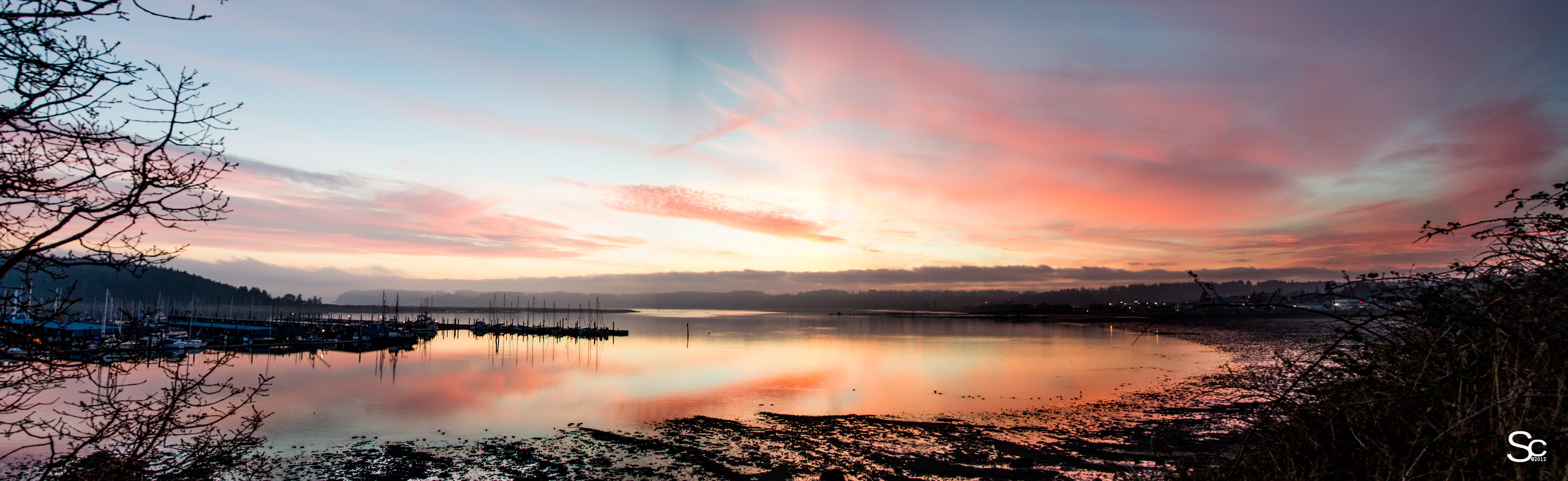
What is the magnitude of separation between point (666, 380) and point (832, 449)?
21932 mm

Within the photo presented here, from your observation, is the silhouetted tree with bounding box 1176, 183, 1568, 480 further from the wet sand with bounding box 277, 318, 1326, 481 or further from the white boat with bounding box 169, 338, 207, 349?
the white boat with bounding box 169, 338, 207, 349

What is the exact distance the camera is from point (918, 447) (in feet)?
57.8

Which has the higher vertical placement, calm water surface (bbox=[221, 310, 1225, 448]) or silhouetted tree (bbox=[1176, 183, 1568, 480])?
silhouetted tree (bbox=[1176, 183, 1568, 480])

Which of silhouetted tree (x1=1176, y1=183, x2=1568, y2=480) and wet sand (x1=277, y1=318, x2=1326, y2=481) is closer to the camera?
silhouetted tree (x1=1176, y1=183, x2=1568, y2=480)

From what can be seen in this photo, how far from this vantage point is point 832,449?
17625 mm

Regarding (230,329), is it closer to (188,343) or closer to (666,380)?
(188,343)

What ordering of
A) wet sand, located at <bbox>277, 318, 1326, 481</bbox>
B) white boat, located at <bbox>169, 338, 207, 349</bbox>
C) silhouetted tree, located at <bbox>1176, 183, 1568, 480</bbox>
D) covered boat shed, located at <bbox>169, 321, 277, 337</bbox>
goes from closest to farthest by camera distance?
silhouetted tree, located at <bbox>1176, 183, 1568, 480</bbox> < wet sand, located at <bbox>277, 318, 1326, 481</bbox> < white boat, located at <bbox>169, 338, 207, 349</bbox> < covered boat shed, located at <bbox>169, 321, 277, 337</bbox>

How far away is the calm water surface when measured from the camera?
24703 millimetres

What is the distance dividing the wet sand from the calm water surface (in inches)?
87.7

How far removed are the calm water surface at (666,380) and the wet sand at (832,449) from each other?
2.23 m

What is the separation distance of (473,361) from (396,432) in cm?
3077

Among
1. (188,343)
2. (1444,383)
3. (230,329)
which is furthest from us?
(230,329)

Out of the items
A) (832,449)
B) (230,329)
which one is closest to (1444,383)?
(832,449)

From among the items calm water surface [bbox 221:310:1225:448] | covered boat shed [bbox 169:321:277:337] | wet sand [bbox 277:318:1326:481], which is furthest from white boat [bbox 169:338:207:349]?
wet sand [bbox 277:318:1326:481]
